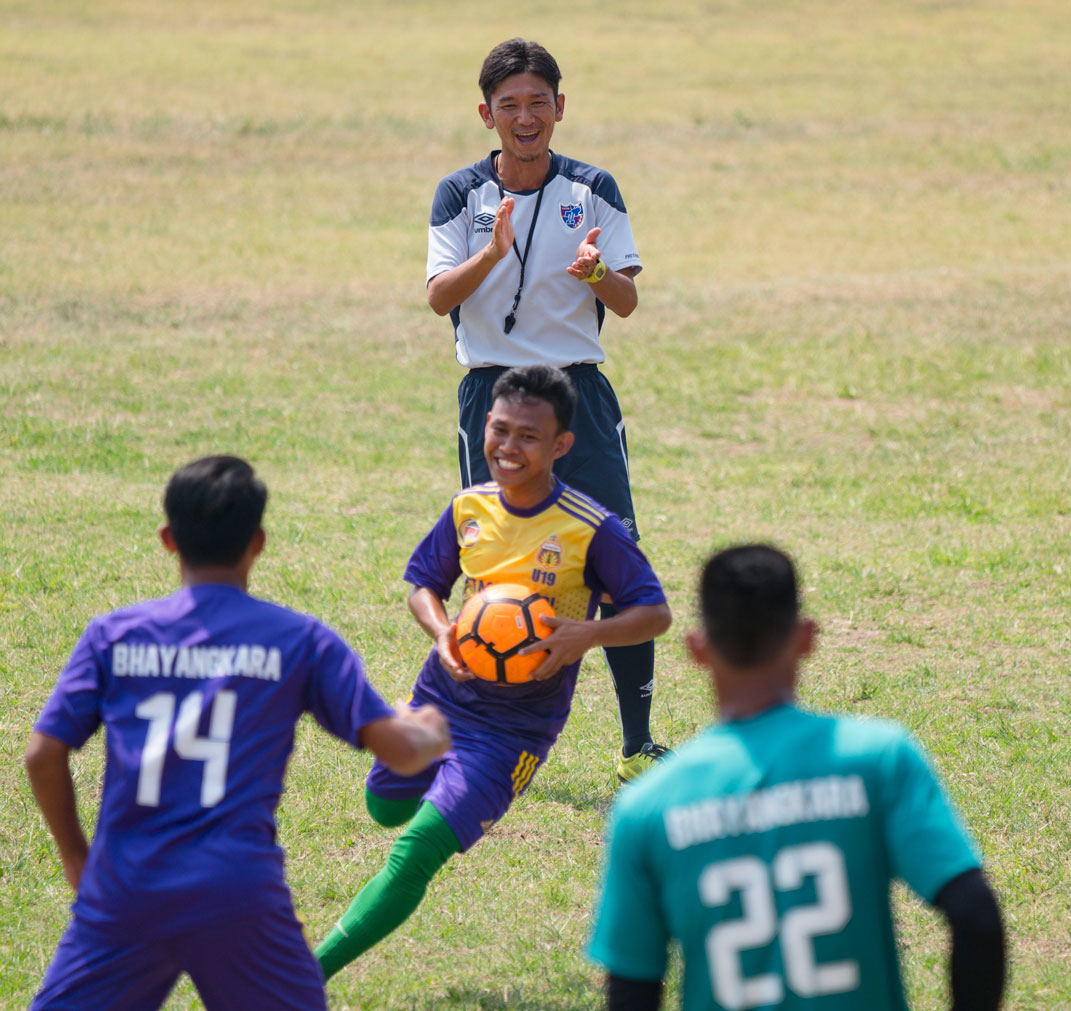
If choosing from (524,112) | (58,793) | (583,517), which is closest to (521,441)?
(583,517)

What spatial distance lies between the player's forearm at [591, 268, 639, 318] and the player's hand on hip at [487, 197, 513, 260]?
364 millimetres

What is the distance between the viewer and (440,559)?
4488 millimetres

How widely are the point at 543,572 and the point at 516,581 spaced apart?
9cm

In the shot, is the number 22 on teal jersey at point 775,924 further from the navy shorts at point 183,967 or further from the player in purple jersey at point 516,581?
the player in purple jersey at point 516,581

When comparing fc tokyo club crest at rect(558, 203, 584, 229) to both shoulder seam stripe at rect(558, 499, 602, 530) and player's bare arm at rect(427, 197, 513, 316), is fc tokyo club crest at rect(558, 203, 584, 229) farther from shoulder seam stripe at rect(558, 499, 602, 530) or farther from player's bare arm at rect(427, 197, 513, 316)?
shoulder seam stripe at rect(558, 499, 602, 530)

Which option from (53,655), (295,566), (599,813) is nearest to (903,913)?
(599,813)

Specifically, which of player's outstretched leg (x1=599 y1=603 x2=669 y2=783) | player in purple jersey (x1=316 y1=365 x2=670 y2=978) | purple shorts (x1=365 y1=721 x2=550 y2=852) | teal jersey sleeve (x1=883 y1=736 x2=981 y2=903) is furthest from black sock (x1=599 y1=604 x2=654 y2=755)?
teal jersey sleeve (x1=883 y1=736 x2=981 y2=903)

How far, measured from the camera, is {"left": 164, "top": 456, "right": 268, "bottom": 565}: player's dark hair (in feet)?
10.2

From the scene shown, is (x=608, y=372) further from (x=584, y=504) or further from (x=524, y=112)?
(x=584, y=504)

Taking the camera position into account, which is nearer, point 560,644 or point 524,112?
point 560,644

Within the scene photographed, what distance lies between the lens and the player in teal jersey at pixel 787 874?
7.88 ft

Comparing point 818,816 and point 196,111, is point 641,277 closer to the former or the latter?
point 196,111

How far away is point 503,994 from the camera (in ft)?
13.7

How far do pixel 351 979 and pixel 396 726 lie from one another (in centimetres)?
153
